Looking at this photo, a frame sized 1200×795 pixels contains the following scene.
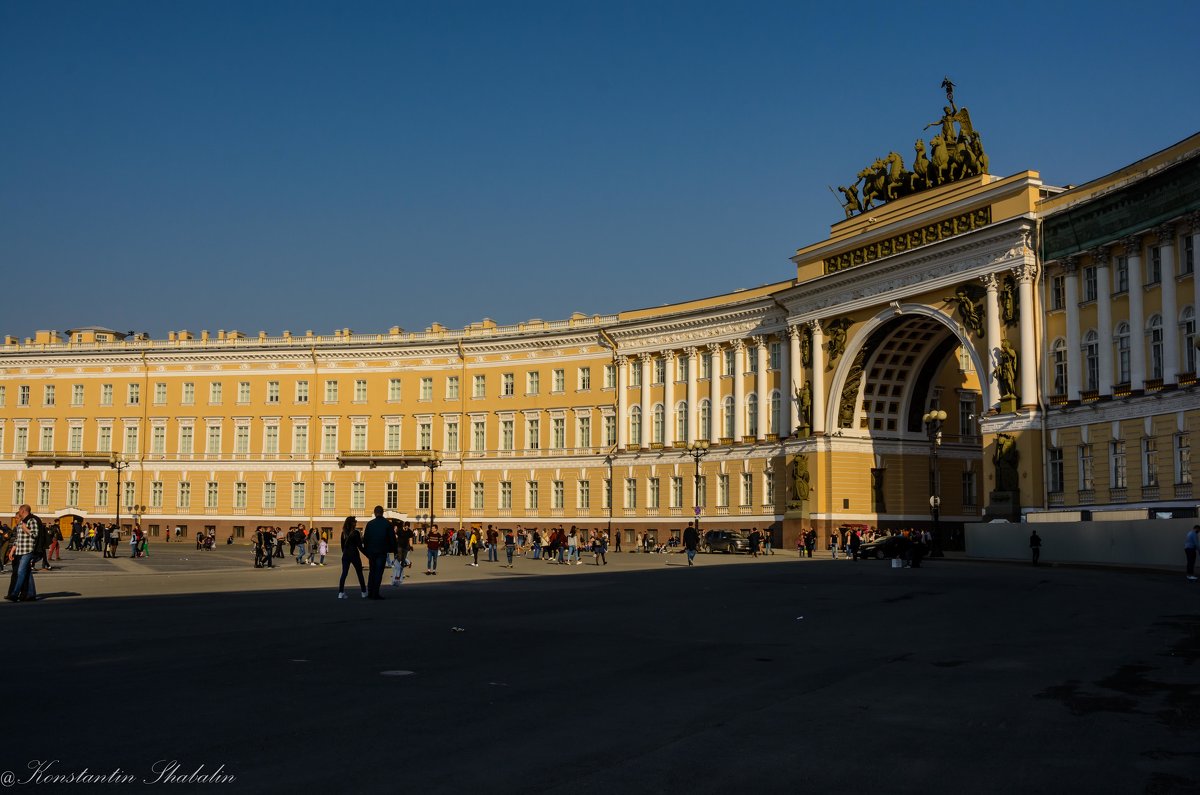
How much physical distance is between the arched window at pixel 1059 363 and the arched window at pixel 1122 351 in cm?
278

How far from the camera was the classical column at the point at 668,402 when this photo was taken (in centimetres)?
7575

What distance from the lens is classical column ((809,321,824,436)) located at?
6462 centimetres

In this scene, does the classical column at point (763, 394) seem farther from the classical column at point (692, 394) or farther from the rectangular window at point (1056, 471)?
the rectangular window at point (1056, 471)

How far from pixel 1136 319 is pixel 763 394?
25862 mm

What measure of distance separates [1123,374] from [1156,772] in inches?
1717

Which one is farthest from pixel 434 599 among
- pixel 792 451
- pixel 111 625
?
pixel 792 451

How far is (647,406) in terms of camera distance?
253ft

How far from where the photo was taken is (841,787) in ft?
25.6

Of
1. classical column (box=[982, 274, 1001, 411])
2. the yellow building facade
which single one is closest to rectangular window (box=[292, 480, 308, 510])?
the yellow building facade

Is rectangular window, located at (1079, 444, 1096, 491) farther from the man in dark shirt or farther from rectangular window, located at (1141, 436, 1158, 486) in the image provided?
the man in dark shirt

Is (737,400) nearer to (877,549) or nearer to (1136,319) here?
(877,549)

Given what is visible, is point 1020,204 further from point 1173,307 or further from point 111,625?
point 111,625

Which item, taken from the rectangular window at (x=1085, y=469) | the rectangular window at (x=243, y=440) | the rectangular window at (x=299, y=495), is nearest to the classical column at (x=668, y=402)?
the rectangular window at (x=299, y=495)

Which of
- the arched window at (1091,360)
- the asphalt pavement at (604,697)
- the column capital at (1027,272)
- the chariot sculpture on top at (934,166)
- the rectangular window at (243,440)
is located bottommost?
the asphalt pavement at (604,697)
